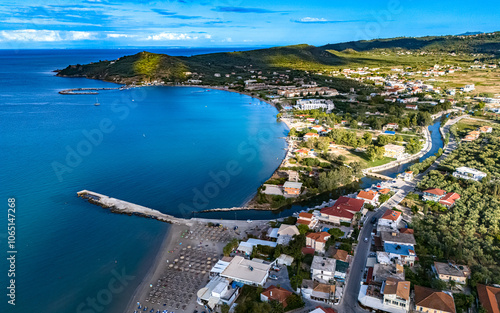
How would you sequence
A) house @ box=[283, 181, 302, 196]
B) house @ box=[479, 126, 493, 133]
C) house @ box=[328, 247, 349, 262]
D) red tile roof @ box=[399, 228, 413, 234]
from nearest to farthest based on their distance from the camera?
house @ box=[328, 247, 349, 262], red tile roof @ box=[399, 228, 413, 234], house @ box=[283, 181, 302, 196], house @ box=[479, 126, 493, 133]

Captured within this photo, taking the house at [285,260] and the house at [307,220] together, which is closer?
the house at [285,260]

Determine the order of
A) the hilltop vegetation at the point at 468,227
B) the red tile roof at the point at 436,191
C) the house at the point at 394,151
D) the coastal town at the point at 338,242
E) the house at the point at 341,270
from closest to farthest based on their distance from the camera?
1. the coastal town at the point at 338,242
2. the house at the point at 341,270
3. the hilltop vegetation at the point at 468,227
4. the red tile roof at the point at 436,191
5. the house at the point at 394,151

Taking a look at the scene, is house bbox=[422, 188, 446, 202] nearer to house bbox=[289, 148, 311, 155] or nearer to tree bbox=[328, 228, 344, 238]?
tree bbox=[328, 228, 344, 238]

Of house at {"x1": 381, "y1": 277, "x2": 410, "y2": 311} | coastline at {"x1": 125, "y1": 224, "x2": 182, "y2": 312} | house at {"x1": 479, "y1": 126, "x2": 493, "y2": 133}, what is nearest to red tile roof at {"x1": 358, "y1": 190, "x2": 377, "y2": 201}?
house at {"x1": 381, "y1": 277, "x2": 410, "y2": 311}

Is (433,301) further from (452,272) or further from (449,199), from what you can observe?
(449,199)

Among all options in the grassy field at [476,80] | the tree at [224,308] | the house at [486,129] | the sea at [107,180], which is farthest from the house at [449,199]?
the grassy field at [476,80]

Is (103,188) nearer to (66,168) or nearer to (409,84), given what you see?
(66,168)

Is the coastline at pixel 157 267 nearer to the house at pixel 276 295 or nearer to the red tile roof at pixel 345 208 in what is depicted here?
the house at pixel 276 295
